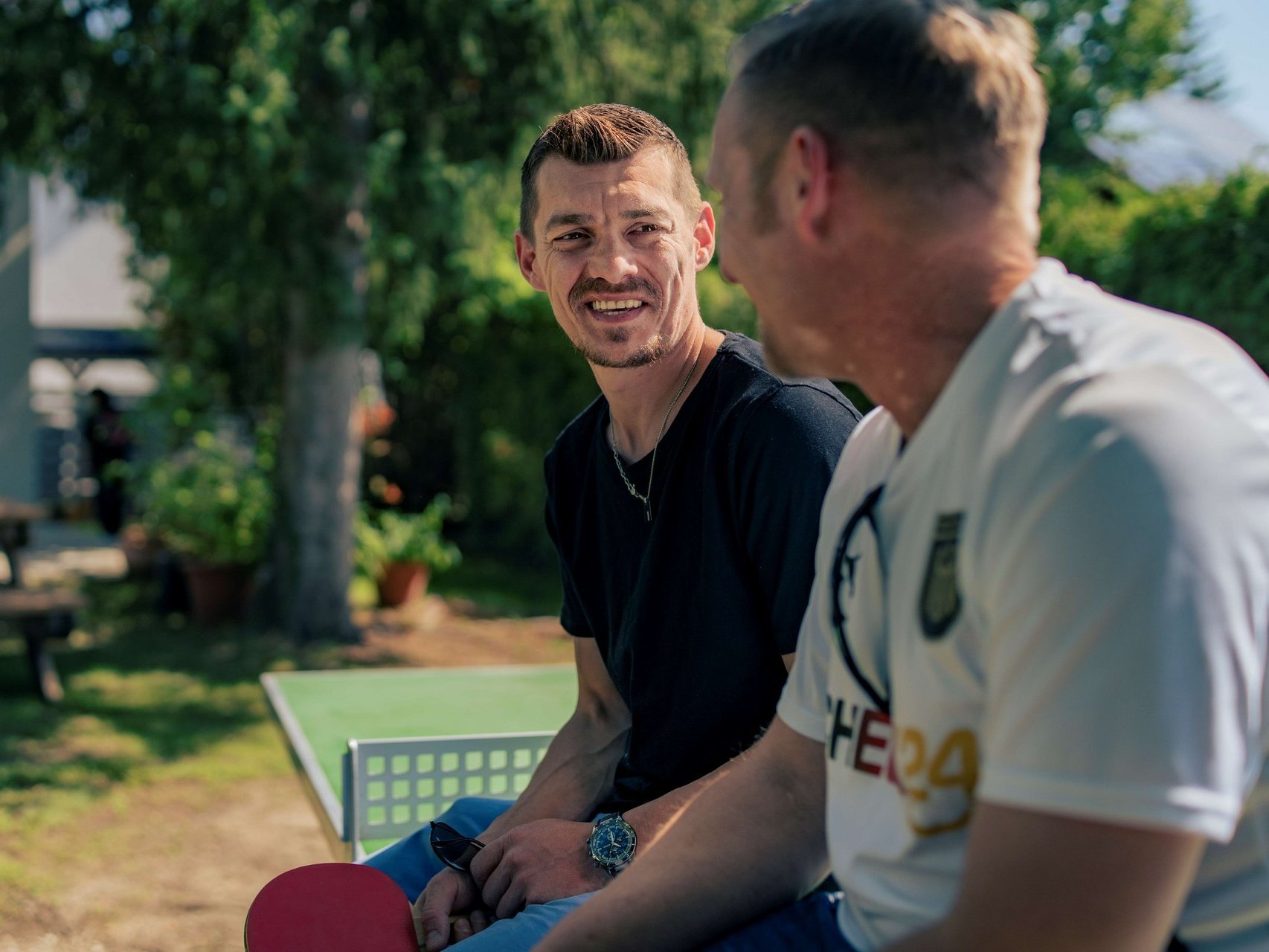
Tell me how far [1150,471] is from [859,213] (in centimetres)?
37

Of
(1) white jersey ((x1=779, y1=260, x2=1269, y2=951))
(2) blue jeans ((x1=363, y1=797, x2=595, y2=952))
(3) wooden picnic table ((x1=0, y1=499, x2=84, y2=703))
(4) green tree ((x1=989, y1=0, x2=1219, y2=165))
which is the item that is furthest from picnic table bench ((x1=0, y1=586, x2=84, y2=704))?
(4) green tree ((x1=989, y1=0, x2=1219, y2=165))

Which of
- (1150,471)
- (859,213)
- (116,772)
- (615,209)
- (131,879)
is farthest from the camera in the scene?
(116,772)

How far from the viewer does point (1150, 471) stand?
0.94m

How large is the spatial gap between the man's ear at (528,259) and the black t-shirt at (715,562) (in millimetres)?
452

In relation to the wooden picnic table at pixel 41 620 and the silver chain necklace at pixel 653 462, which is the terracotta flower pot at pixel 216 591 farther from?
the silver chain necklace at pixel 653 462

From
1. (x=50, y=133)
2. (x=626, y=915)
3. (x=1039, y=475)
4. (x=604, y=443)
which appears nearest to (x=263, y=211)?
(x=50, y=133)

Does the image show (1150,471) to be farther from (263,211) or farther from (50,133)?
(50,133)

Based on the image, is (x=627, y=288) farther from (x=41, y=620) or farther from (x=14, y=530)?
(x=14, y=530)

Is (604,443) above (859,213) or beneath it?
beneath

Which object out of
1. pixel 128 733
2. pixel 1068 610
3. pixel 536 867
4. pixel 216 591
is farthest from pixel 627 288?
pixel 216 591

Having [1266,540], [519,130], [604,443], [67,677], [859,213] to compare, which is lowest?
[67,677]

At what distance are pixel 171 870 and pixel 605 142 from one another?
11.7ft

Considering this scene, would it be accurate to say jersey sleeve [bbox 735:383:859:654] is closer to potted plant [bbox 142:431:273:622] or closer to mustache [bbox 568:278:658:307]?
mustache [bbox 568:278:658:307]

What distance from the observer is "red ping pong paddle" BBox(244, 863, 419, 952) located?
183cm
